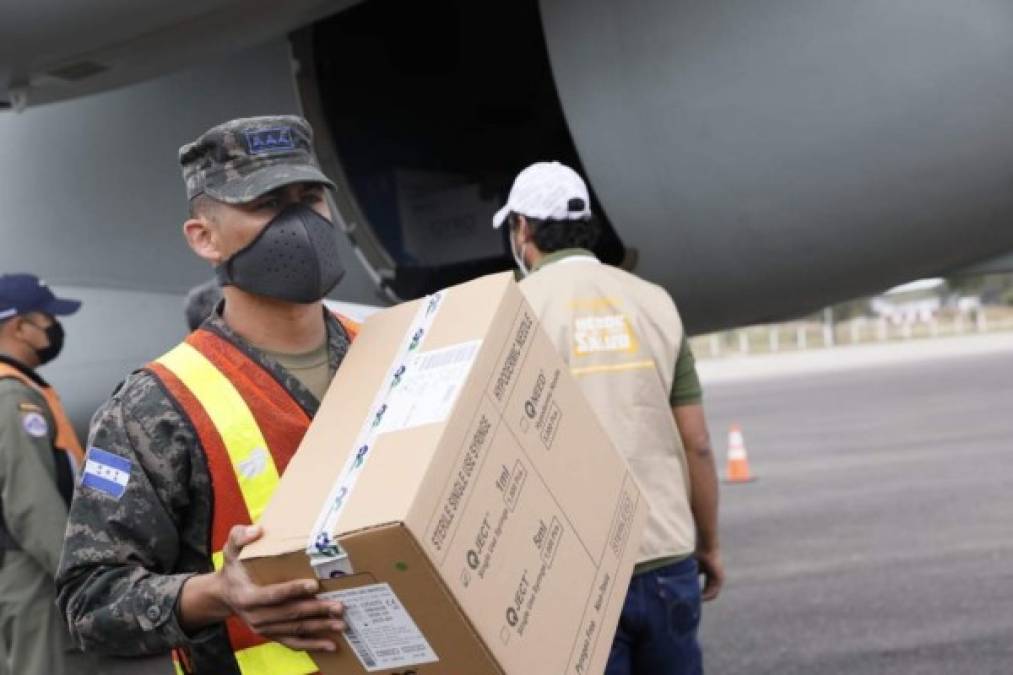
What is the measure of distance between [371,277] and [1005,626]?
107 inches

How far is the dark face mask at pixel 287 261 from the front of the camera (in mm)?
2072

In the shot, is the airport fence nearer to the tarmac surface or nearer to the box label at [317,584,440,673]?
the tarmac surface

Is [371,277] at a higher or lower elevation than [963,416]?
higher

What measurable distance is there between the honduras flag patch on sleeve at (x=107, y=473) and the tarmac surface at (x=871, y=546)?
3831 mm

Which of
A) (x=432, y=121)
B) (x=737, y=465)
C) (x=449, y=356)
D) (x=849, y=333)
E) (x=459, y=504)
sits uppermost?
(x=449, y=356)

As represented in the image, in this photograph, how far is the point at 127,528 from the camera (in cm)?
197

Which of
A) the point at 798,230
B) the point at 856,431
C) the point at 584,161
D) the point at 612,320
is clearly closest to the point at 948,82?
the point at 798,230

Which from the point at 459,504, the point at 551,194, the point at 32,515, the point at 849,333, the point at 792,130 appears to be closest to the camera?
the point at 459,504

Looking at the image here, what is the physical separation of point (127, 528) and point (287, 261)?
41 centimetres

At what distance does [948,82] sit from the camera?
419 centimetres

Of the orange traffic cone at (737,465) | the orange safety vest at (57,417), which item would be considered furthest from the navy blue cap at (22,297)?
the orange traffic cone at (737,465)

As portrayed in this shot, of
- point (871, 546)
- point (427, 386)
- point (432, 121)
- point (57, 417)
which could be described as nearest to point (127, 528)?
point (427, 386)

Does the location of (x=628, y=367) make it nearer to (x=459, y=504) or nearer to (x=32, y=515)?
(x=459, y=504)

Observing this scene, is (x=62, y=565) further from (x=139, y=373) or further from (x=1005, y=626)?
(x=1005, y=626)
